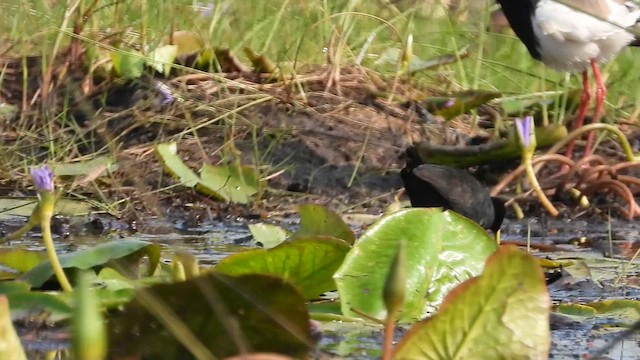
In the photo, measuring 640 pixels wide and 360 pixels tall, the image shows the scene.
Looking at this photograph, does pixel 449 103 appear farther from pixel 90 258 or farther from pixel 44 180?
pixel 44 180

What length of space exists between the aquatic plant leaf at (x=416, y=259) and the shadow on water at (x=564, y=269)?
5 cm

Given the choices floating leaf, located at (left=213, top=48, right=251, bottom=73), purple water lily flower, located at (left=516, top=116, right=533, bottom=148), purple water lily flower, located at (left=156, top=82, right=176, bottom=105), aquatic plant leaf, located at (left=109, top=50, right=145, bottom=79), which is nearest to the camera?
purple water lily flower, located at (left=516, top=116, right=533, bottom=148)

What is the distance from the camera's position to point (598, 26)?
4.46 meters

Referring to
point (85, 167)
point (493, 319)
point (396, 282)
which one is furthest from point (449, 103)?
point (396, 282)

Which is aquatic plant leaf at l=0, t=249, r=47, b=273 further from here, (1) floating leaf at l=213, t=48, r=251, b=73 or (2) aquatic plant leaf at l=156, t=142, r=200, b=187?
(1) floating leaf at l=213, t=48, r=251, b=73

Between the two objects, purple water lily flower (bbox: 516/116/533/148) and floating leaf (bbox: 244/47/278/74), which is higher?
purple water lily flower (bbox: 516/116/533/148)

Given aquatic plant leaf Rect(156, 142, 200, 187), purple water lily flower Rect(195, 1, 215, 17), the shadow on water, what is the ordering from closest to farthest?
the shadow on water, aquatic plant leaf Rect(156, 142, 200, 187), purple water lily flower Rect(195, 1, 215, 17)

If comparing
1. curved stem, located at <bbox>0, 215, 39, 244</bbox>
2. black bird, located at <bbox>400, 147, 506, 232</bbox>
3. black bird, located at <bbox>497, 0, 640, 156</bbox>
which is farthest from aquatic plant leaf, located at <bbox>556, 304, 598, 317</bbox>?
black bird, located at <bbox>497, 0, 640, 156</bbox>

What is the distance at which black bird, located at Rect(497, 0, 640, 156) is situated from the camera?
4453 millimetres

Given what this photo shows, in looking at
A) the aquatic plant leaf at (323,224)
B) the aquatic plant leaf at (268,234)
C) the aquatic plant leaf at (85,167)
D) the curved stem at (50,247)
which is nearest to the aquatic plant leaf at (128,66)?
the aquatic plant leaf at (85,167)

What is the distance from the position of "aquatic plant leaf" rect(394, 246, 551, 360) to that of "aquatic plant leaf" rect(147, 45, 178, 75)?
2.51m

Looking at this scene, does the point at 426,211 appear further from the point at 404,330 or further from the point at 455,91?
the point at 455,91

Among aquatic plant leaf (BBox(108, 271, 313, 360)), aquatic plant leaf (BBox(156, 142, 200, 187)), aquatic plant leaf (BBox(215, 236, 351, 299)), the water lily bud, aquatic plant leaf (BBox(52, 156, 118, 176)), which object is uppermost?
the water lily bud

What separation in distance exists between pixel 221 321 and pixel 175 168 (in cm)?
192
